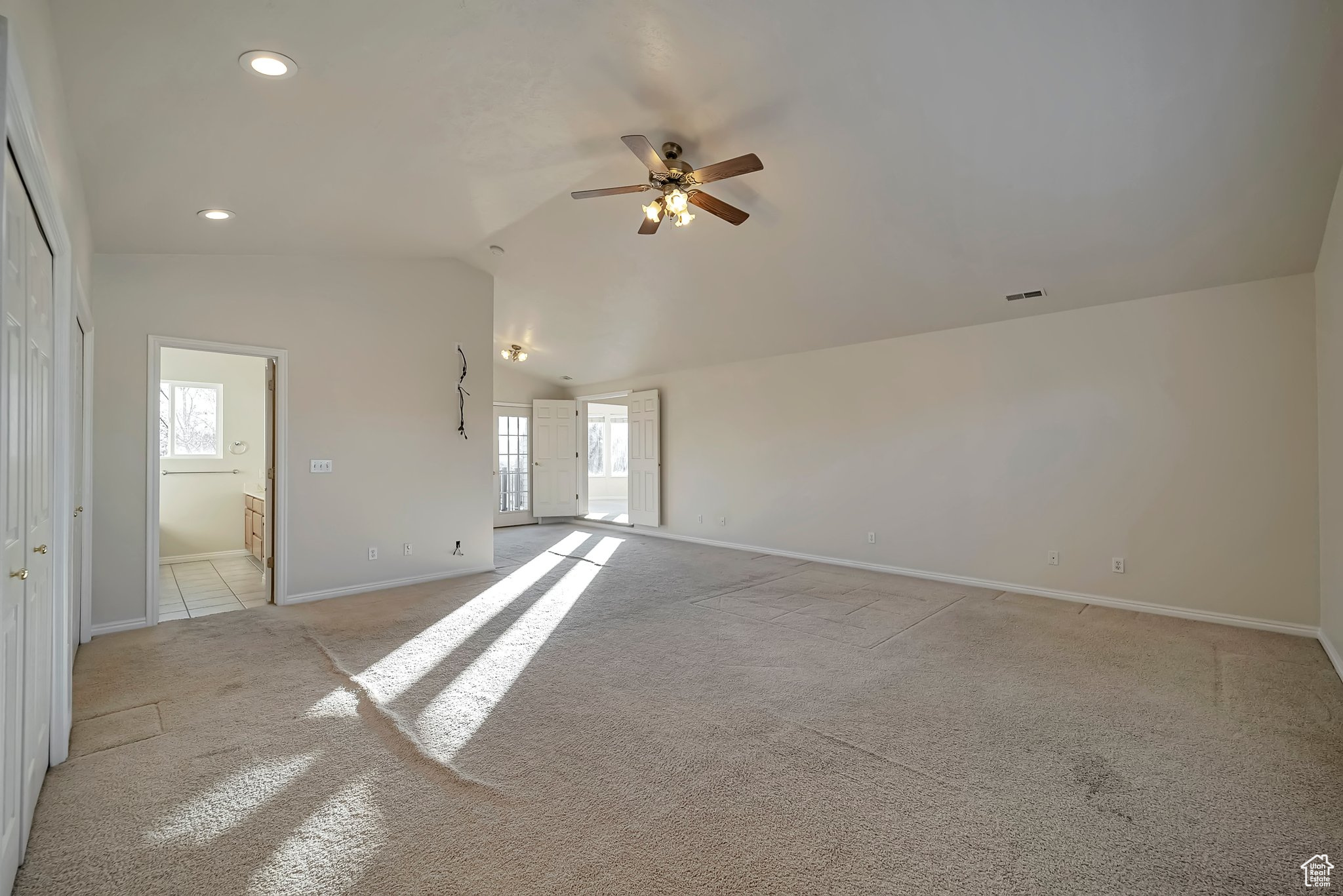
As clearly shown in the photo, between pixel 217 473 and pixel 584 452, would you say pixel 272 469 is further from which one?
pixel 584 452

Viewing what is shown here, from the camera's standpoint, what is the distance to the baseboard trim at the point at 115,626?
399 centimetres

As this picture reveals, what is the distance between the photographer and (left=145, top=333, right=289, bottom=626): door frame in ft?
13.8

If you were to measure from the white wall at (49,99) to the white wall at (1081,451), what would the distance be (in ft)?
18.9

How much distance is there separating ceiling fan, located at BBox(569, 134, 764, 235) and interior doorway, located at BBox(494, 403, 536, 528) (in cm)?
634

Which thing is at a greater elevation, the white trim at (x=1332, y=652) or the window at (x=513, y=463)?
the window at (x=513, y=463)

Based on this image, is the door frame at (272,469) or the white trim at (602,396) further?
the white trim at (602,396)

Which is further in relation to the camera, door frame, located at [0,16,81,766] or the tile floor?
the tile floor

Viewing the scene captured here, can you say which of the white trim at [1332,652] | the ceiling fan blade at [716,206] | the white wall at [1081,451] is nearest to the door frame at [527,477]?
the white wall at [1081,451]

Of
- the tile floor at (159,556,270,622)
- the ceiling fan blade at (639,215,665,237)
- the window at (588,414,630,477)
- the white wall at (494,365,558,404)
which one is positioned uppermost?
the ceiling fan blade at (639,215,665,237)

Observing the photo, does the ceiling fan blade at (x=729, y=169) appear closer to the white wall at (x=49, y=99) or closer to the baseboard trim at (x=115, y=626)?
the white wall at (x=49, y=99)

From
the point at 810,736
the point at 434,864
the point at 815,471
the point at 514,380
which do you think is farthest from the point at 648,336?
the point at 434,864

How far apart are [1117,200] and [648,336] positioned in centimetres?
458

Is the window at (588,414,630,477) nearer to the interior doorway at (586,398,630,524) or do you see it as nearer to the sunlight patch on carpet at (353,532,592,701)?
the interior doorway at (586,398,630,524)

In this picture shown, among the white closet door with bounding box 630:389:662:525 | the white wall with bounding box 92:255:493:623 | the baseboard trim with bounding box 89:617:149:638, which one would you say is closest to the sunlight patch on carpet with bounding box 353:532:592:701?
the white wall with bounding box 92:255:493:623
